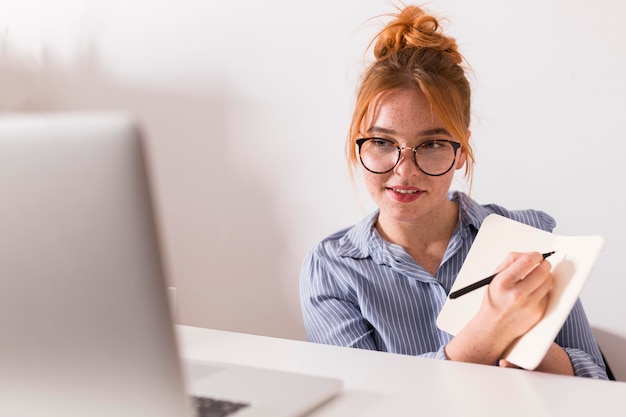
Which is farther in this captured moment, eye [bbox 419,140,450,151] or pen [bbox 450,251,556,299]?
eye [bbox 419,140,450,151]

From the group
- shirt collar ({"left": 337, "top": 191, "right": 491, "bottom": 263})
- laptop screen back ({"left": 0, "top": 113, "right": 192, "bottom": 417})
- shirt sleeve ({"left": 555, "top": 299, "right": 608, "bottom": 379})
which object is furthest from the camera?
shirt collar ({"left": 337, "top": 191, "right": 491, "bottom": 263})

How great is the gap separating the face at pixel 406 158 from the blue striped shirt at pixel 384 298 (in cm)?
9

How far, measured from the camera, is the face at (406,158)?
60.2 inches

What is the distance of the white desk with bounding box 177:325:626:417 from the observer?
81 centimetres

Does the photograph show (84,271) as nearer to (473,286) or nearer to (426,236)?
(473,286)

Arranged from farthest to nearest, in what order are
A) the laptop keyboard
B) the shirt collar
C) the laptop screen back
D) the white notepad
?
the shirt collar, the white notepad, the laptop keyboard, the laptop screen back

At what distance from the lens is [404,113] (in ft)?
5.07

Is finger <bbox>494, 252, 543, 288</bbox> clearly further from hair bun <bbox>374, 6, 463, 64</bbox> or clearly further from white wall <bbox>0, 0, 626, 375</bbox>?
white wall <bbox>0, 0, 626, 375</bbox>

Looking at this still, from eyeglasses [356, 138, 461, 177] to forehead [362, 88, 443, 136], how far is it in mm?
29

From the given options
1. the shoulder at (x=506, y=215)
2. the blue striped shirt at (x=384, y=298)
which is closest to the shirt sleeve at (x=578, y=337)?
the blue striped shirt at (x=384, y=298)

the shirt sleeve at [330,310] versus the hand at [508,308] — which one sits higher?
the shirt sleeve at [330,310]

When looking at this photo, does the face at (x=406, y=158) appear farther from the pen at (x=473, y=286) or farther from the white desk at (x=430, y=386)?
the white desk at (x=430, y=386)

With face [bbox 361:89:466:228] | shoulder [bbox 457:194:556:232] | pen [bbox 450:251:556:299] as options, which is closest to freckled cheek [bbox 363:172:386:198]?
face [bbox 361:89:466:228]

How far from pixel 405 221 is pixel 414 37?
36cm
